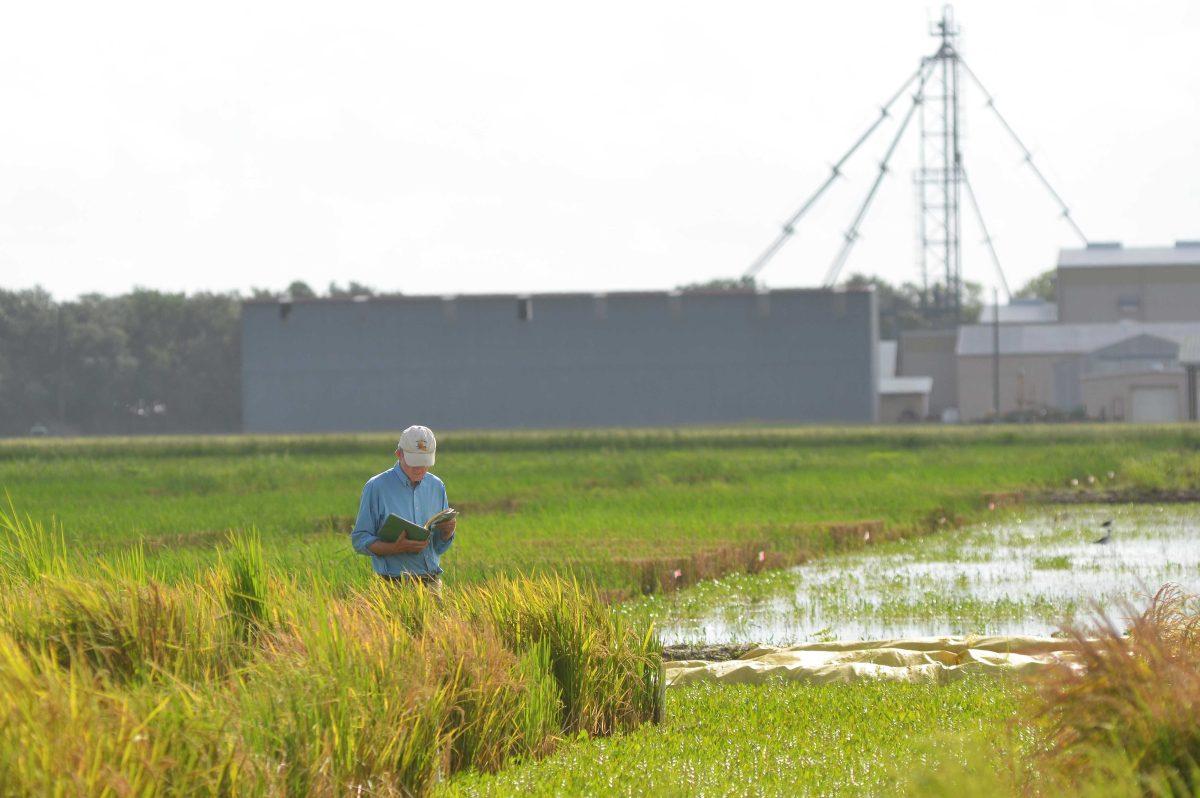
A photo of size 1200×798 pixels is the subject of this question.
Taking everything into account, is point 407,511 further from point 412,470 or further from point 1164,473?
point 1164,473

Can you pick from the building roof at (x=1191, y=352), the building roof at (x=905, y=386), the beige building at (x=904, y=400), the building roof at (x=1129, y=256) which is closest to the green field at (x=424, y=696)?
the building roof at (x=1191, y=352)

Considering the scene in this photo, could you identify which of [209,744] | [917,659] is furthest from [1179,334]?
[209,744]

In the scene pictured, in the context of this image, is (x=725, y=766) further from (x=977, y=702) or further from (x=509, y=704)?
(x=977, y=702)

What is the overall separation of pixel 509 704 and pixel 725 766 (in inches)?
45.8

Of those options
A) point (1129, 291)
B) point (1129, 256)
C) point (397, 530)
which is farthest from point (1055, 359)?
point (397, 530)

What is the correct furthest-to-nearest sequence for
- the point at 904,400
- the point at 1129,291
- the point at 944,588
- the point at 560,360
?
the point at 1129,291
the point at 904,400
the point at 560,360
the point at 944,588

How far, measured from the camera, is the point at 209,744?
239 inches

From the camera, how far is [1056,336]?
88.6 m

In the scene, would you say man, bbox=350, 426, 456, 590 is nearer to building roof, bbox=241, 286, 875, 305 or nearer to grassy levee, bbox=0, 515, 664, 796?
grassy levee, bbox=0, 515, 664, 796

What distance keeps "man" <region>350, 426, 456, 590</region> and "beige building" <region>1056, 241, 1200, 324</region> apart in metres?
89.2

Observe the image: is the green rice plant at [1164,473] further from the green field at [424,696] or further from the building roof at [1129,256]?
the building roof at [1129,256]

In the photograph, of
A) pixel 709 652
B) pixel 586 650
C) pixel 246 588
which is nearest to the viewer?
pixel 586 650

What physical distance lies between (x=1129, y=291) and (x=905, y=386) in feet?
53.4

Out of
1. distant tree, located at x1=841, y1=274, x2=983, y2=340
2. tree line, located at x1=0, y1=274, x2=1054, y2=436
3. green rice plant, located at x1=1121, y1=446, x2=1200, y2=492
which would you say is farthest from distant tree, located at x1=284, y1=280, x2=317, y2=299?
green rice plant, located at x1=1121, y1=446, x2=1200, y2=492
